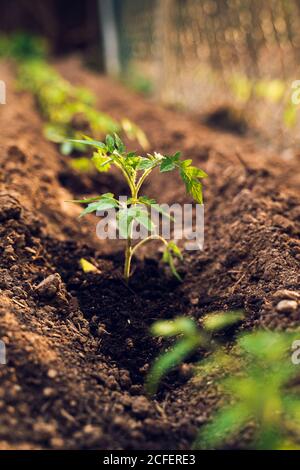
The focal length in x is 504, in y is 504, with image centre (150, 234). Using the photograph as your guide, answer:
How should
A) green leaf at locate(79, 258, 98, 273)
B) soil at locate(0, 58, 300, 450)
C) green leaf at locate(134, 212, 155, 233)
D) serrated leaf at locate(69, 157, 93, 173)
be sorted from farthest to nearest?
serrated leaf at locate(69, 157, 93, 173) < green leaf at locate(79, 258, 98, 273) < green leaf at locate(134, 212, 155, 233) < soil at locate(0, 58, 300, 450)

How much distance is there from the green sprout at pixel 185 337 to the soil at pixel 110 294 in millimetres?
33

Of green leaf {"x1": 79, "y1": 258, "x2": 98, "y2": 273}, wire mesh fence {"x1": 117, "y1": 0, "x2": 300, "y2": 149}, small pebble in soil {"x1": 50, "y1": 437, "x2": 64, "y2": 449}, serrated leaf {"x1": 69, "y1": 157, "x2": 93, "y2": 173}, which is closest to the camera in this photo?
small pebble in soil {"x1": 50, "y1": 437, "x2": 64, "y2": 449}

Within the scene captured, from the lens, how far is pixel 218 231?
88.5 inches

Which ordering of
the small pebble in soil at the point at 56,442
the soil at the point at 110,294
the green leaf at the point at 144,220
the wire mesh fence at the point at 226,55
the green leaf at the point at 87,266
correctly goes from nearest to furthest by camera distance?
the small pebble in soil at the point at 56,442
the soil at the point at 110,294
the green leaf at the point at 144,220
the green leaf at the point at 87,266
the wire mesh fence at the point at 226,55

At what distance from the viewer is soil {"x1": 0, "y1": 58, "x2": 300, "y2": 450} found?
1314 mm

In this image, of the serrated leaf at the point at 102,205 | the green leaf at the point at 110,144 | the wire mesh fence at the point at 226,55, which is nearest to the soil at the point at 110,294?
the serrated leaf at the point at 102,205

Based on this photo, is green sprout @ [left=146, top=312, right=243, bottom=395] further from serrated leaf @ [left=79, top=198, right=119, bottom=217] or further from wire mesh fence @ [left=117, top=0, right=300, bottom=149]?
wire mesh fence @ [left=117, top=0, right=300, bottom=149]

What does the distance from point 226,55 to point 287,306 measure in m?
3.28

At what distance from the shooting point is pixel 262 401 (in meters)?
1.22

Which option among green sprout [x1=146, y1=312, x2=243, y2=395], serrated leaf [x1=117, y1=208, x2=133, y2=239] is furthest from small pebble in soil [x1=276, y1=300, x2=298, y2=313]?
serrated leaf [x1=117, y1=208, x2=133, y2=239]

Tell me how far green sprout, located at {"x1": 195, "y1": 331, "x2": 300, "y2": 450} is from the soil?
0.21 ft

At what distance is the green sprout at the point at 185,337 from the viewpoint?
5.08ft

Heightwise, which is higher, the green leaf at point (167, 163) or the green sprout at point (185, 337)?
the green leaf at point (167, 163)

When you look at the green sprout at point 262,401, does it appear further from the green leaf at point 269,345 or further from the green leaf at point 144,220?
the green leaf at point 144,220
